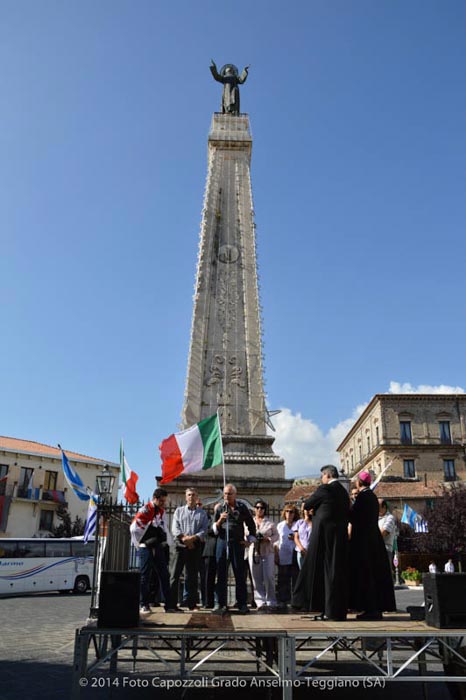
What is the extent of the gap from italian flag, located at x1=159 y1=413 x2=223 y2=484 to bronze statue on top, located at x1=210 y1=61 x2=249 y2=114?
21.0 meters

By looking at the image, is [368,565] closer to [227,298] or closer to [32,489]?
[227,298]

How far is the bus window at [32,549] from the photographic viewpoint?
2414 centimetres

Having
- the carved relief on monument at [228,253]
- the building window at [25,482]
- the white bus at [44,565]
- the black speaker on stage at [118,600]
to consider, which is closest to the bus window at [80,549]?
the white bus at [44,565]

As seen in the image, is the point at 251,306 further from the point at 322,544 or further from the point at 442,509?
the point at 442,509

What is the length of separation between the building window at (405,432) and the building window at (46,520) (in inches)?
1157

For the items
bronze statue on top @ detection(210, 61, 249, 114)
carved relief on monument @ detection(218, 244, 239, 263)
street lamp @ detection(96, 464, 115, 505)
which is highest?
bronze statue on top @ detection(210, 61, 249, 114)

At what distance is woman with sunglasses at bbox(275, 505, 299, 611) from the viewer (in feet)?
31.8

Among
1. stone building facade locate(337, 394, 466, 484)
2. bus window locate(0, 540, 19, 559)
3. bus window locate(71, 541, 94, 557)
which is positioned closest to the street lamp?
bus window locate(0, 540, 19, 559)

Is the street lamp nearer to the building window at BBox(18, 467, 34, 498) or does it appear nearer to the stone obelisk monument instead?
the stone obelisk monument

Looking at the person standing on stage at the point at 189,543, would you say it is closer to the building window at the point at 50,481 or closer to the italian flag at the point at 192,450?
the italian flag at the point at 192,450

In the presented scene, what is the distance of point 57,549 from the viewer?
25062mm

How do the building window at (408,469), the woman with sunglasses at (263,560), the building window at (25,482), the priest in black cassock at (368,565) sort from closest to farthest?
the priest in black cassock at (368,565), the woman with sunglasses at (263,560), the building window at (25,482), the building window at (408,469)

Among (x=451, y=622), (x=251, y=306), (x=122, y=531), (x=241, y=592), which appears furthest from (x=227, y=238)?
(x=451, y=622)

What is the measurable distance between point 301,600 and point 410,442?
47.8 m
